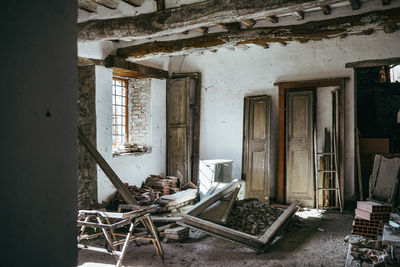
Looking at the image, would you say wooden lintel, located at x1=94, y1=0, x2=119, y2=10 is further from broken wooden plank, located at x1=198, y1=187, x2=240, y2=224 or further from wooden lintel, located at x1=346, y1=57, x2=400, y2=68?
wooden lintel, located at x1=346, y1=57, x2=400, y2=68

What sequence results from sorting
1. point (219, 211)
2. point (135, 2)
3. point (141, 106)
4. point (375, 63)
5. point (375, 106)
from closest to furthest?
point (135, 2) < point (219, 211) < point (375, 63) < point (141, 106) < point (375, 106)

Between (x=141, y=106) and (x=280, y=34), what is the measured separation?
387 cm

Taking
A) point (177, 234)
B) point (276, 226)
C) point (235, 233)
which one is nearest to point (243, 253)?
point (235, 233)

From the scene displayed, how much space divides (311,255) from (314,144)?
3033mm

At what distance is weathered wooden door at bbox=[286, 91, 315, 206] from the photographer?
7066mm

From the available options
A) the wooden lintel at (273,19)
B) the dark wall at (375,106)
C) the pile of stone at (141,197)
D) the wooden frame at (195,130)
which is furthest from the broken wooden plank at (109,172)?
the dark wall at (375,106)

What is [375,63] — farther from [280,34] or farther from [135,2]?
[135,2]

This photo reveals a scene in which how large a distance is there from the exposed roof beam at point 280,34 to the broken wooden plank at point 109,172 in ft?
6.78

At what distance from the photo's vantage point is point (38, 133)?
0.74m

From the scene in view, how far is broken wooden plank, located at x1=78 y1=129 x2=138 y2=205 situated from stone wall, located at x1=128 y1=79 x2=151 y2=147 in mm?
2301

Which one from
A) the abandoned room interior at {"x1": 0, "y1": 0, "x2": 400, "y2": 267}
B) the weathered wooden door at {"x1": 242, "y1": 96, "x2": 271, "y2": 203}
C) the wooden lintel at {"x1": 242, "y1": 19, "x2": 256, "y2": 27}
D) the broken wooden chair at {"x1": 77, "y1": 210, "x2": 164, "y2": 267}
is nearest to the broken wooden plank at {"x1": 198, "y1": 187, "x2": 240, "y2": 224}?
the abandoned room interior at {"x1": 0, "y1": 0, "x2": 400, "y2": 267}

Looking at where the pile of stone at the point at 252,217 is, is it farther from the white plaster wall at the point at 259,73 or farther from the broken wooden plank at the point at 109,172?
the broken wooden plank at the point at 109,172

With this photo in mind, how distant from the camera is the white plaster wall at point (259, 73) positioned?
6750 mm

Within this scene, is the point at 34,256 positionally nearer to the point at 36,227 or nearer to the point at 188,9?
the point at 36,227
